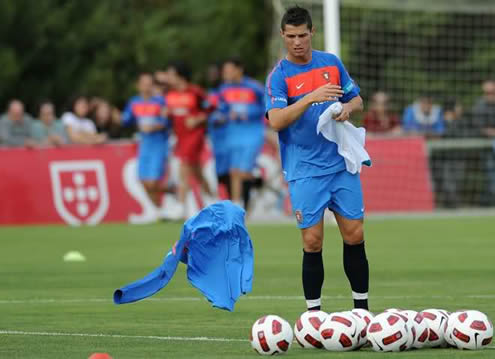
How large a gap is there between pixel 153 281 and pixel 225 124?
1336cm

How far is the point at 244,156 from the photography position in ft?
74.4

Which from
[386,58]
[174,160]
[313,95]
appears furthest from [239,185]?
[313,95]

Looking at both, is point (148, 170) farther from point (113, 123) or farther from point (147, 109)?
point (113, 123)

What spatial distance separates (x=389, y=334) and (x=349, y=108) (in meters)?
1.99

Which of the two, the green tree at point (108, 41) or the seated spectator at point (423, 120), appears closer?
the seated spectator at point (423, 120)

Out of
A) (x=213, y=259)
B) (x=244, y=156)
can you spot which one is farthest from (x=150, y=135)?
(x=213, y=259)

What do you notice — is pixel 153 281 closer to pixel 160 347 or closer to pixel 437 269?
pixel 160 347

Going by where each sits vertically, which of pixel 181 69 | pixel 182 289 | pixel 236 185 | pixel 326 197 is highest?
pixel 181 69

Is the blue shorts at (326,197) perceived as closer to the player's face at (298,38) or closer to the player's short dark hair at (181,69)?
the player's face at (298,38)

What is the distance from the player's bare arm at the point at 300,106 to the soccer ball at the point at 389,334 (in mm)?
1710

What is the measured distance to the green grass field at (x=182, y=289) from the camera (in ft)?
29.2

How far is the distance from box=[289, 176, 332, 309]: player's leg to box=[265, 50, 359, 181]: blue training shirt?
0.28 ft

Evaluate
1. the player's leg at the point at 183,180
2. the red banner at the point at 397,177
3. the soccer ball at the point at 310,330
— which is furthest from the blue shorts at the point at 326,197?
the red banner at the point at 397,177

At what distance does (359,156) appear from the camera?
9664mm
